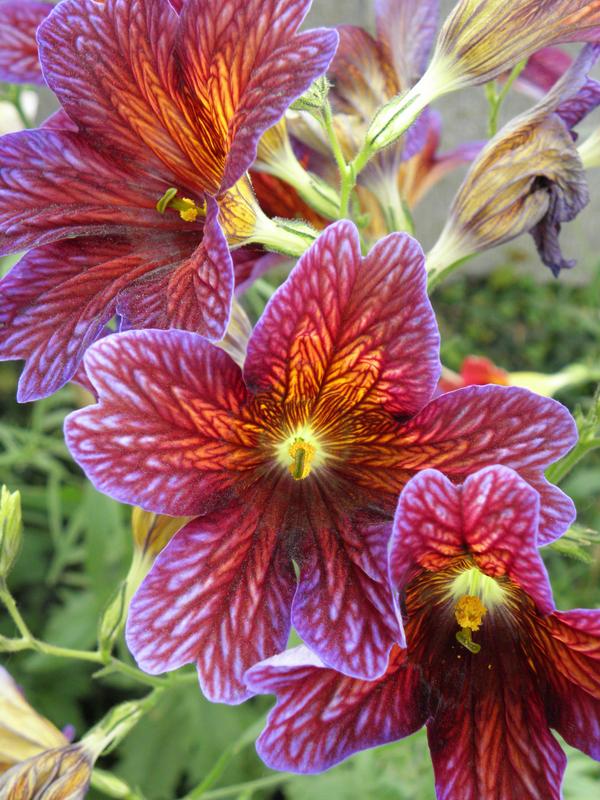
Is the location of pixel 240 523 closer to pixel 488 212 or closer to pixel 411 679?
pixel 411 679

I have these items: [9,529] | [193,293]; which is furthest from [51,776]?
[193,293]

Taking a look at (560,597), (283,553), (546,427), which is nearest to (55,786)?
(283,553)

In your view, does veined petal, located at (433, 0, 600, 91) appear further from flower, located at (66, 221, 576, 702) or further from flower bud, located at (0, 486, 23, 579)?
flower bud, located at (0, 486, 23, 579)

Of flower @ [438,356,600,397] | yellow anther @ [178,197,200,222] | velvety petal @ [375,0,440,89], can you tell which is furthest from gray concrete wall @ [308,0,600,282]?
yellow anther @ [178,197,200,222]

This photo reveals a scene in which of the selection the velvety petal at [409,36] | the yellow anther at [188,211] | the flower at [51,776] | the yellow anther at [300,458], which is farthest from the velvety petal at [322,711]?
the velvety petal at [409,36]

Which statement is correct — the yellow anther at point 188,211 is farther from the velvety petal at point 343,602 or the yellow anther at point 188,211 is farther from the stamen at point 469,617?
the stamen at point 469,617

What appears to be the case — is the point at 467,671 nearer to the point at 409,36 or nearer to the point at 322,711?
the point at 322,711
